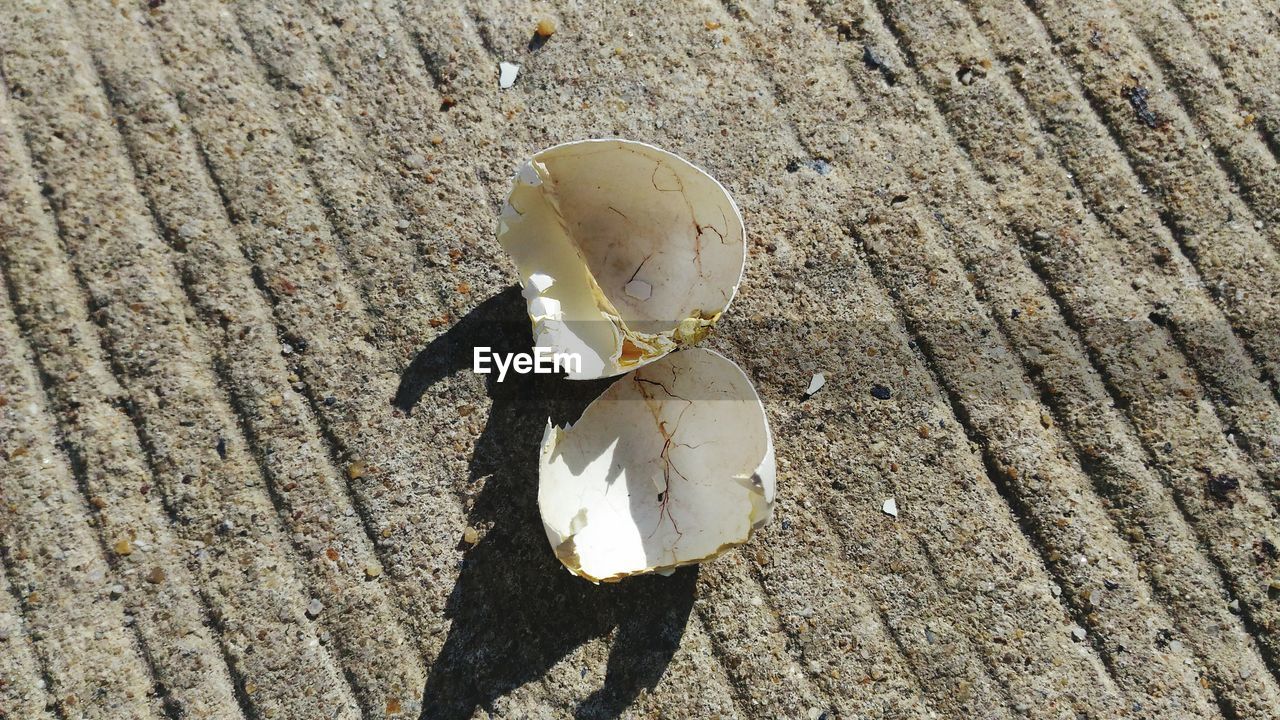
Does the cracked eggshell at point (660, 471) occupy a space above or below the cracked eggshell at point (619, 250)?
below

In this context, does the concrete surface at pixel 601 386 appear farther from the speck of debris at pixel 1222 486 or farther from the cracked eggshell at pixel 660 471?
the cracked eggshell at pixel 660 471

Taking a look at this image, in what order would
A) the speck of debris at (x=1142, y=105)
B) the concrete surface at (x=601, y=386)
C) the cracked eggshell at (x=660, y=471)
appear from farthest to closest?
1. the speck of debris at (x=1142, y=105)
2. the concrete surface at (x=601, y=386)
3. the cracked eggshell at (x=660, y=471)

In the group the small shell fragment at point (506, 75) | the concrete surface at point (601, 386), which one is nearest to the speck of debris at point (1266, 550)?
the concrete surface at point (601, 386)

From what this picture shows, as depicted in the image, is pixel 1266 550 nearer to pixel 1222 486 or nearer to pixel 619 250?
pixel 1222 486

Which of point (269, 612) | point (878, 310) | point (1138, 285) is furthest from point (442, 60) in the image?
point (1138, 285)

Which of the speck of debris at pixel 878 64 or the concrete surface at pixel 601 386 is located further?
the speck of debris at pixel 878 64

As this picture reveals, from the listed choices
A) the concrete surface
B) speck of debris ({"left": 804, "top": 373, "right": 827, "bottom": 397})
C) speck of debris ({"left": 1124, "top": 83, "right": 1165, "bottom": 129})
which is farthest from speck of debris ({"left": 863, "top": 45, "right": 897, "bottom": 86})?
speck of debris ({"left": 804, "top": 373, "right": 827, "bottom": 397})

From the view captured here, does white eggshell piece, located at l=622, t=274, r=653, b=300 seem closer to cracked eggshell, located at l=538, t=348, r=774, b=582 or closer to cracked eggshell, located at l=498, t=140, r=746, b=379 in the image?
cracked eggshell, located at l=498, t=140, r=746, b=379

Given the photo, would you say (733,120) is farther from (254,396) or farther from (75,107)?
(75,107)
